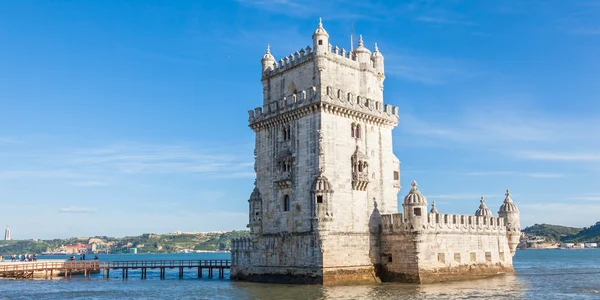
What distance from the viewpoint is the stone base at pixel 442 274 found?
150ft

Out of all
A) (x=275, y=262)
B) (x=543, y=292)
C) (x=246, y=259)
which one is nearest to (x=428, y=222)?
(x=543, y=292)

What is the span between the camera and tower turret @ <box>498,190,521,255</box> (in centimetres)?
5706

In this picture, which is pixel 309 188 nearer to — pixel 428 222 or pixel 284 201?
pixel 284 201

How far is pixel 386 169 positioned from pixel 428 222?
6.49 metres

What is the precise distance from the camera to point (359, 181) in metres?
47.2

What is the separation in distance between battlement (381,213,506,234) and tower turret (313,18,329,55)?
47.7 ft

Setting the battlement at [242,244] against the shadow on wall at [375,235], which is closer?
the shadow on wall at [375,235]

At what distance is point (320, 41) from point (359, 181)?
38.6ft

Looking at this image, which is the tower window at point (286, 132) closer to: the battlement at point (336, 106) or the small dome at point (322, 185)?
the battlement at point (336, 106)

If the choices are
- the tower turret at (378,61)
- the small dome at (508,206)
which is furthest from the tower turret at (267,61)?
the small dome at (508,206)

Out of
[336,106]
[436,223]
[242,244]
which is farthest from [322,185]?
[242,244]

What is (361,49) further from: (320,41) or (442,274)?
(442,274)

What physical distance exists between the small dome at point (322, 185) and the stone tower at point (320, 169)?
76mm

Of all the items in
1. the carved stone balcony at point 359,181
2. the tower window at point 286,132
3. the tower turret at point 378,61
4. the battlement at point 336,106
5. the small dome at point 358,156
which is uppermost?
the tower turret at point 378,61
